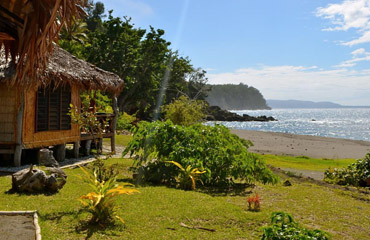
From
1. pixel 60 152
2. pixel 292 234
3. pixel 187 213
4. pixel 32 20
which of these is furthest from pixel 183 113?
pixel 292 234

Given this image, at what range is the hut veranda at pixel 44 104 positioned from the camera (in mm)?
11092

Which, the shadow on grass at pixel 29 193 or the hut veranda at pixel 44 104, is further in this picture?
the hut veranda at pixel 44 104

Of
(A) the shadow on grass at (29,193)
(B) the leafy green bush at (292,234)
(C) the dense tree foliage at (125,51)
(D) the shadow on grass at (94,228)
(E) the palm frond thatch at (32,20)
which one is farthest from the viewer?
(C) the dense tree foliage at (125,51)

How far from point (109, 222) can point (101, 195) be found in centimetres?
53

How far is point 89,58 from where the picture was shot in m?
35.3

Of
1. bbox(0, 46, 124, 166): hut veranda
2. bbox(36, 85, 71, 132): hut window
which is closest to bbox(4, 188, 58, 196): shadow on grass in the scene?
bbox(0, 46, 124, 166): hut veranda

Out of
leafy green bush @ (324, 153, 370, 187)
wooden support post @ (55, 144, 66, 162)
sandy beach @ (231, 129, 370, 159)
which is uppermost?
wooden support post @ (55, 144, 66, 162)

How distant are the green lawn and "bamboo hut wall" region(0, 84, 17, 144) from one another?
2287 mm

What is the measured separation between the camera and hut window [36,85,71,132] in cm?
1223

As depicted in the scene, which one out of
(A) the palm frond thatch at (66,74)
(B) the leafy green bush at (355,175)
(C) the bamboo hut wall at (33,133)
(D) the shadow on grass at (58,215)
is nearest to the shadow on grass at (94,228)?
(D) the shadow on grass at (58,215)

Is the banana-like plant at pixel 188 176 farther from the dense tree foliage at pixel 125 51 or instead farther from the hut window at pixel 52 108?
the dense tree foliage at pixel 125 51

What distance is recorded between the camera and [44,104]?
40.8ft

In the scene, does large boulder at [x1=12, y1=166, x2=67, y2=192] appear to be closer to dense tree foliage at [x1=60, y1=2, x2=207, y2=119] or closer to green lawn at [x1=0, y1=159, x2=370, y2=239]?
green lawn at [x1=0, y1=159, x2=370, y2=239]

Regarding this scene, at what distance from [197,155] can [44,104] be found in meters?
6.13
